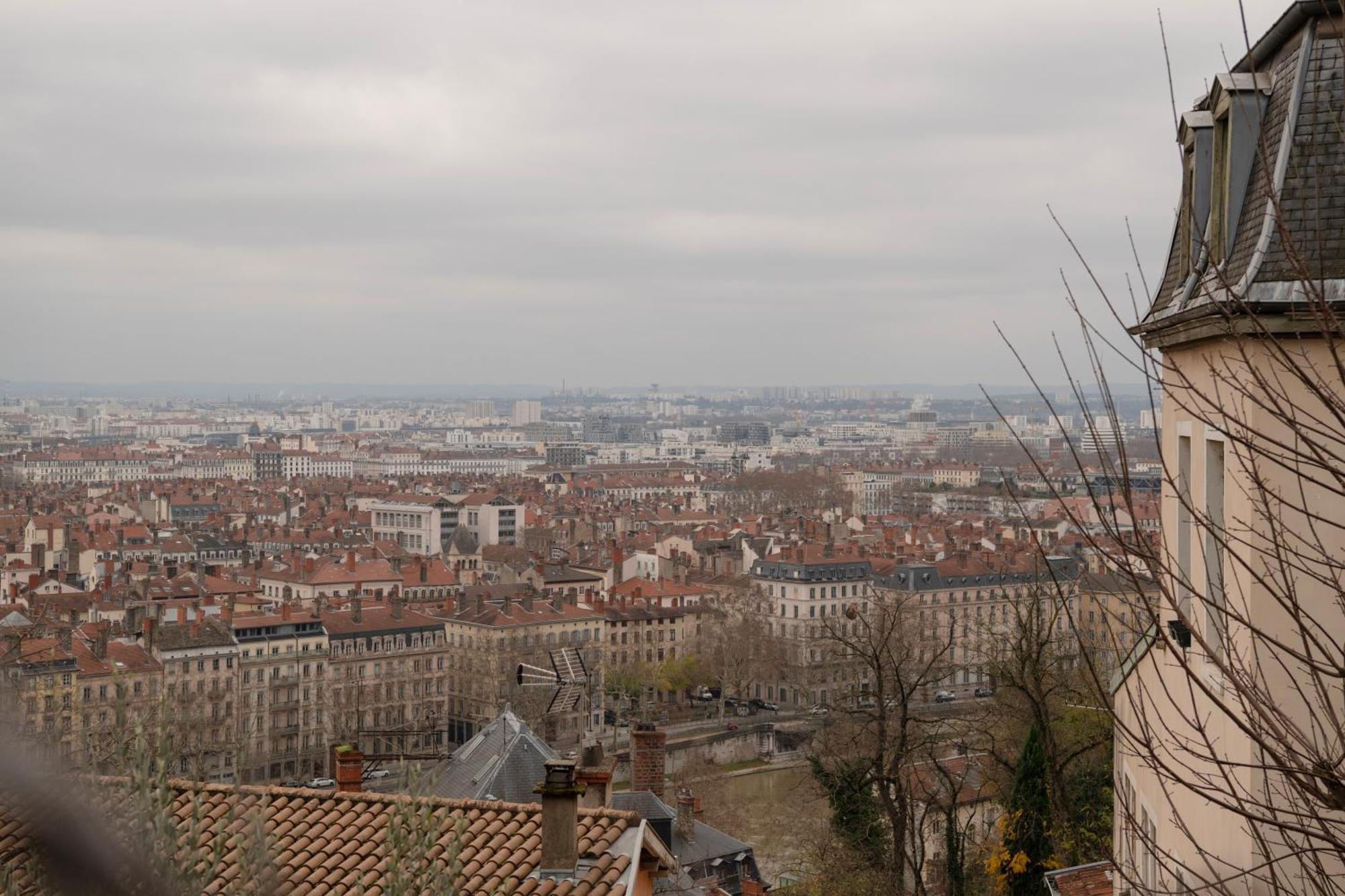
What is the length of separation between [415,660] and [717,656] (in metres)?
7.80

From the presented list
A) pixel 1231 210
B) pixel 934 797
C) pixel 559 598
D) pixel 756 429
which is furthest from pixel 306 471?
pixel 1231 210

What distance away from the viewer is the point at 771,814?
24000mm

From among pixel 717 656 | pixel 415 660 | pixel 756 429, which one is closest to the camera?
pixel 415 660

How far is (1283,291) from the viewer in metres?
3.46

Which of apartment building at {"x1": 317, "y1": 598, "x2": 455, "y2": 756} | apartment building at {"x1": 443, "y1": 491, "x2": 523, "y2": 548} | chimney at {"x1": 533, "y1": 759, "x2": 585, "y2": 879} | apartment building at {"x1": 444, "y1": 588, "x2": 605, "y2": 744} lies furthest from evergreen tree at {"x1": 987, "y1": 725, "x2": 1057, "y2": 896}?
apartment building at {"x1": 443, "y1": 491, "x2": 523, "y2": 548}

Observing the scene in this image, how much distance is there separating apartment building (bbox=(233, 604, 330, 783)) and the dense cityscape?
88mm

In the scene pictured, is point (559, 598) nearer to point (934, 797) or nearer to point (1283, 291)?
point (934, 797)

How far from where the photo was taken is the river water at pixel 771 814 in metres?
19.6

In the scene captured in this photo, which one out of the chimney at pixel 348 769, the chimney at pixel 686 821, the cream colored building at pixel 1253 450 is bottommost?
the chimney at pixel 686 821

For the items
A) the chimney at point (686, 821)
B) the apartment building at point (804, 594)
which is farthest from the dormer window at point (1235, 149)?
the apartment building at point (804, 594)

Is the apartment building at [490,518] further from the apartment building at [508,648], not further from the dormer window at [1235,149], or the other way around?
the dormer window at [1235,149]

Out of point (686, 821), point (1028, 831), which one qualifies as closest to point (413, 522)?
point (686, 821)

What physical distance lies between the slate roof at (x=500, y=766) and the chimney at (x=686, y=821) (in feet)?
12.3

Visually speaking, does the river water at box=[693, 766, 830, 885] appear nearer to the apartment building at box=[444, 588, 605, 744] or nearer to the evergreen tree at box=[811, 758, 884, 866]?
the evergreen tree at box=[811, 758, 884, 866]
